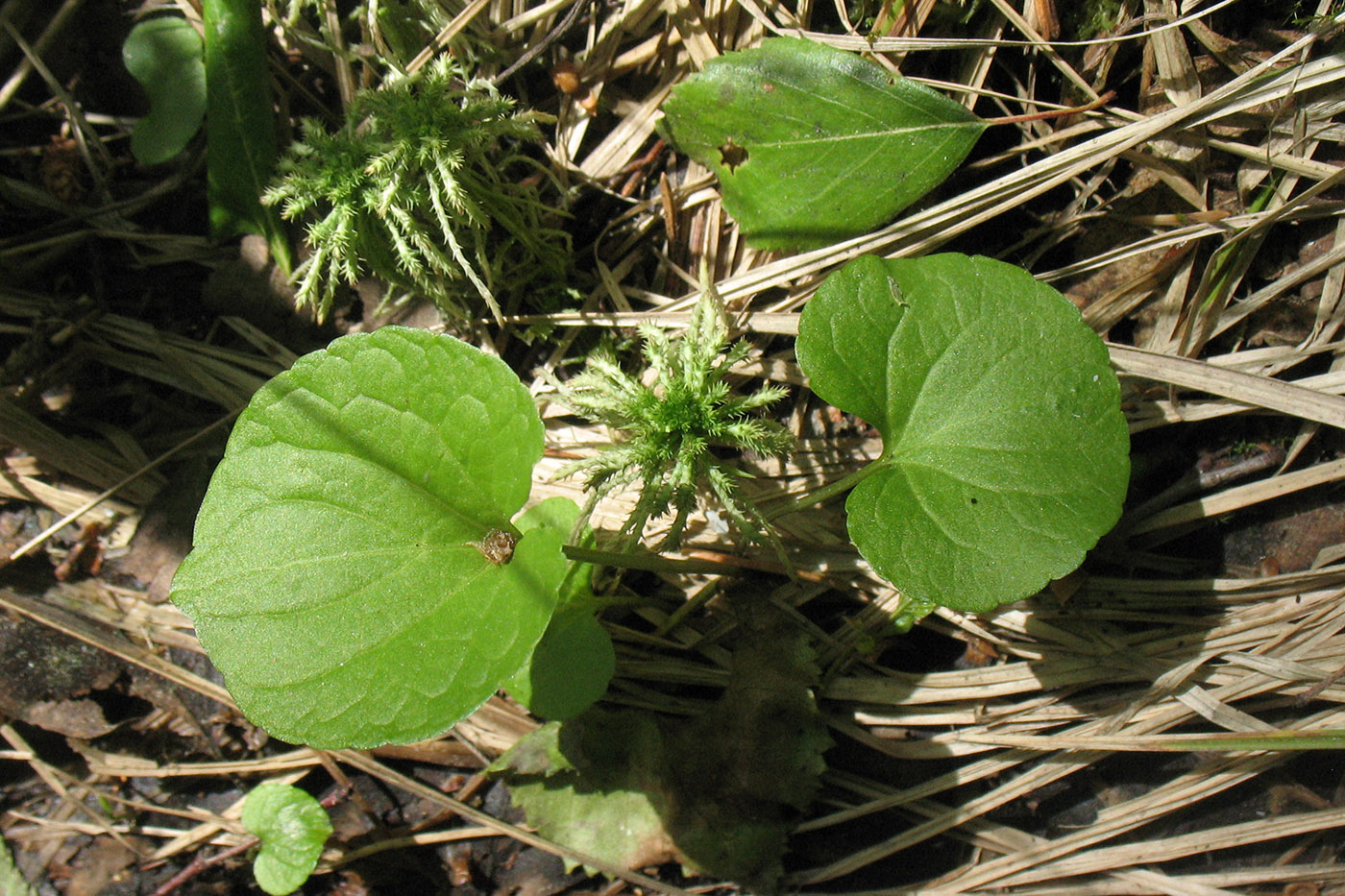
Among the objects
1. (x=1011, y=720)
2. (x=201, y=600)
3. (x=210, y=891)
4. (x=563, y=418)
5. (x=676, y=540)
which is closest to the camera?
(x=201, y=600)

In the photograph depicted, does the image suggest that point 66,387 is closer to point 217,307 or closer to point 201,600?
point 217,307

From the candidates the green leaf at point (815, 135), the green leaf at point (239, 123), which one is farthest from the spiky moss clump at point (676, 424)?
the green leaf at point (239, 123)

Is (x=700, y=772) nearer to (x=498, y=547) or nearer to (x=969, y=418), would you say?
(x=498, y=547)

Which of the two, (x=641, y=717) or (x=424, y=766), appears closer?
(x=641, y=717)

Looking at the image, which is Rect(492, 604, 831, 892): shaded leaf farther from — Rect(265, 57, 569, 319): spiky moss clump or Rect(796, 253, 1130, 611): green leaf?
Rect(265, 57, 569, 319): spiky moss clump

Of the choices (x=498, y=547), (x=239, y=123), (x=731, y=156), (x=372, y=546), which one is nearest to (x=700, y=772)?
(x=498, y=547)

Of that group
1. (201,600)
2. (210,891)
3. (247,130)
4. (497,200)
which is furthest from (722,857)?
(247,130)
